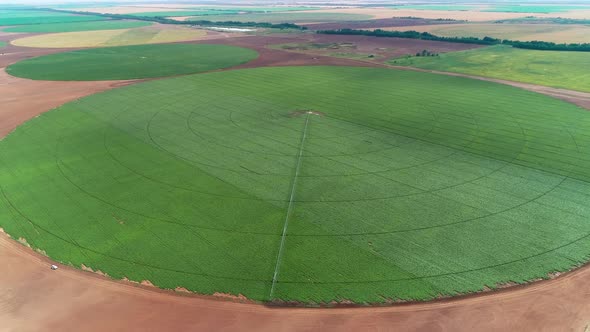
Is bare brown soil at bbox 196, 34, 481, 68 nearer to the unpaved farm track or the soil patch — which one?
the soil patch

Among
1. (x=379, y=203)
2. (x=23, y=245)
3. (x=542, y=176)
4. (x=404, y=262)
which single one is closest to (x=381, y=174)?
(x=379, y=203)

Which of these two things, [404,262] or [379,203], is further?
[379,203]

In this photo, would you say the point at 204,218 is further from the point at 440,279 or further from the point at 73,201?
the point at 440,279

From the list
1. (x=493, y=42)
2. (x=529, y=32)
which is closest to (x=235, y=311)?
(x=493, y=42)

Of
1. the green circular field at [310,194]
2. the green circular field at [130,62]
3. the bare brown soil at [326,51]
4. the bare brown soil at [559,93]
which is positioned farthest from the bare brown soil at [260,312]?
the bare brown soil at [326,51]

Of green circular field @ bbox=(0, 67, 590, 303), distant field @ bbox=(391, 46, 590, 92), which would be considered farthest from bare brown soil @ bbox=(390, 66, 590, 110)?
green circular field @ bbox=(0, 67, 590, 303)
